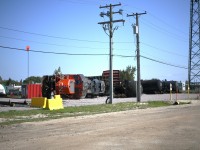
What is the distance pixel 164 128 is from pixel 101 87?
36.8 meters

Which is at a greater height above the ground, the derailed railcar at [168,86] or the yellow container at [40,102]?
the derailed railcar at [168,86]

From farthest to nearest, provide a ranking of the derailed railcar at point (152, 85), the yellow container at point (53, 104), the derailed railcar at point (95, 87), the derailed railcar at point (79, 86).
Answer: the derailed railcar at point (152, 85)
the derailed railcar at point (95, 87)
the derailed railcar at point (79, 86)
the yellow container at point (53, 104)

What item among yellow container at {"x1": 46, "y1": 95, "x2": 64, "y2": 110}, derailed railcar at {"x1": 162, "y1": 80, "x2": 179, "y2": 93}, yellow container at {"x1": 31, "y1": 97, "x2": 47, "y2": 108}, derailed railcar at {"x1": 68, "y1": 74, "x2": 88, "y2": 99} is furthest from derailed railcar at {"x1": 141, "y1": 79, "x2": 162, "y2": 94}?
yellow container at {"x1": 46, "y1": 95, "x2": 64, "y2": 110}

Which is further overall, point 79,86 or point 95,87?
point 95,87

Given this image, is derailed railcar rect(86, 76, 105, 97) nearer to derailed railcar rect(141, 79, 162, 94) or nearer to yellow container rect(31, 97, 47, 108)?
derailed railcar rect(141, 79, 162, 94)

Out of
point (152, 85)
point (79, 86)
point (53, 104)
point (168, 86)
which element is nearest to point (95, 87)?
point (79, 86)

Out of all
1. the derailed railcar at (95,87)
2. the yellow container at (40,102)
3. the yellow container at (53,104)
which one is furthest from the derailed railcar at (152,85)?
the yellow container at (53,104)

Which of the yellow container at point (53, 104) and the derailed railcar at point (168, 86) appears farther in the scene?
the derailed railcar at point (168, 86)

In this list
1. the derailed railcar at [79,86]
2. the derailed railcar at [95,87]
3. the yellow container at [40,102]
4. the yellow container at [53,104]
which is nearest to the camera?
the yellow container at [53,104]

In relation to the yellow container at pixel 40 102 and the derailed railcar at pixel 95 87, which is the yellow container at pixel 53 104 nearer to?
the yellow container at pixel 40 102

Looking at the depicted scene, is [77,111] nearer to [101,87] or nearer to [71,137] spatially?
[71,137]

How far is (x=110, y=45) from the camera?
118ft

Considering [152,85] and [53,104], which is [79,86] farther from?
[152,85]

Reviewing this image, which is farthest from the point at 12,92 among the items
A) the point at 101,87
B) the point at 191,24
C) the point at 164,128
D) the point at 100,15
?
the point at 164,128
